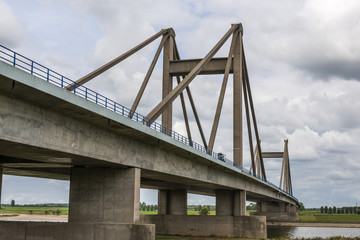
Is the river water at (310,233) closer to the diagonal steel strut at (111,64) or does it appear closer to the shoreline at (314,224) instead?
the shoreline at (314,224)

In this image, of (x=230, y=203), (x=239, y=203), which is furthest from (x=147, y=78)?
(x=239, y=203)

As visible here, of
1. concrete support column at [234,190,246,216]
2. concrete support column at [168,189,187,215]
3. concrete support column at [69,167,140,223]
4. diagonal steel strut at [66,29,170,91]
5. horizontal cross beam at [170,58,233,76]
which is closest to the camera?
concrete support column at [69,167,140,223]

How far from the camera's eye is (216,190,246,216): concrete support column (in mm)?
55500

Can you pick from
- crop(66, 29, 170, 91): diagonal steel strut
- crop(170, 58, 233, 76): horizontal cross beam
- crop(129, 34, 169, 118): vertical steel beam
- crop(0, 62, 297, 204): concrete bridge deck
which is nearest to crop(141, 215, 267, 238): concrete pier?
crop(129, 34, 169, 118): vertical steel beam

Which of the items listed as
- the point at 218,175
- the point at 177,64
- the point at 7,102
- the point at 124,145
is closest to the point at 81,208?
the point at 124,145

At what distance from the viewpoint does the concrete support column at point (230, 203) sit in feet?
182

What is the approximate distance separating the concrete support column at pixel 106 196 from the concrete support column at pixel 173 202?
2901 cm

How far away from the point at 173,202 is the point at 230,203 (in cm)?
721

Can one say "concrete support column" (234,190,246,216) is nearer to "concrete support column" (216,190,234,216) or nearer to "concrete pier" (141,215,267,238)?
"concrete support column" (216,190,234,216)

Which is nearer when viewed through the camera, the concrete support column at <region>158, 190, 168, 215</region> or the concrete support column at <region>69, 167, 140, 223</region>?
the concrete support column at <region>69, 167, 140, 223</region>

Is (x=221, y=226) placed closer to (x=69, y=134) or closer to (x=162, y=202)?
(x=162, y=202)

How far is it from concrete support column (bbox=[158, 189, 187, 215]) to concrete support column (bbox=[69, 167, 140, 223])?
95.2ft

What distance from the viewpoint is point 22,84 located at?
58.4 ft

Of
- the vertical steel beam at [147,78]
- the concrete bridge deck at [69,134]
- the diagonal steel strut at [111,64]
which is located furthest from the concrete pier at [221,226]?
the diagonal steel strut at [111,64]
